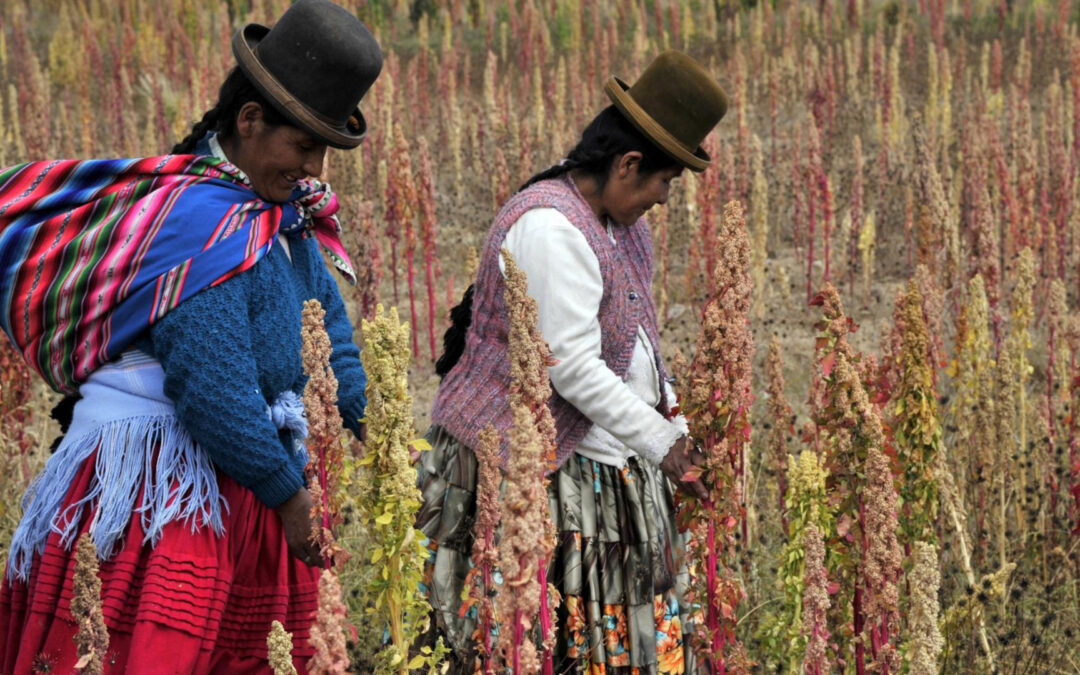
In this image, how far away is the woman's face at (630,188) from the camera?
300 cm

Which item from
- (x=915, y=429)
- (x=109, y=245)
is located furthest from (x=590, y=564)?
(x=109, y=245)

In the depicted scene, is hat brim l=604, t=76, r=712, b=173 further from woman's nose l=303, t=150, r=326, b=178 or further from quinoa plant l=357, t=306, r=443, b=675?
quinoa plant l=357, t=306, r=443, b=675

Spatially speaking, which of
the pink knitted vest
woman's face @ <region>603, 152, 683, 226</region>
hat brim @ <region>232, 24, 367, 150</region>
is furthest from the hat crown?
hat brim @ <region>232, 24, 367, 150</region>

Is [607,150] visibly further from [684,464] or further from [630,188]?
[684,464]

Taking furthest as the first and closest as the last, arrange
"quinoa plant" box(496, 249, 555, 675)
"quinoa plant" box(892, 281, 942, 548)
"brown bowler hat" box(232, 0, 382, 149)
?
"quinoa plant" box(892, 281, 942, 548) < "brown bowler hat" box(232, 0, 382, 149) < "quinoa plant" box(496, 249, 555, 675)

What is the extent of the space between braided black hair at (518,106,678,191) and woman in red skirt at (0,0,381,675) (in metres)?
0.63

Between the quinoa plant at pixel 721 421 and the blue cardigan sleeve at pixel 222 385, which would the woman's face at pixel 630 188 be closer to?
the quinoa plant at pixel 721 421

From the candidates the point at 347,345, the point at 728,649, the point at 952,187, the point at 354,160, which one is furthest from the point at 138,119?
the point at 728,649

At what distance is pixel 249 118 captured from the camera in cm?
255

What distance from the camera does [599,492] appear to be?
10.0 feet

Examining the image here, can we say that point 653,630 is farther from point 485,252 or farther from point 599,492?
point 485,252

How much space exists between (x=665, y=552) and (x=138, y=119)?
807 centimetres

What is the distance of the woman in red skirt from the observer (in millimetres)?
2438

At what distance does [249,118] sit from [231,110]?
8cm
